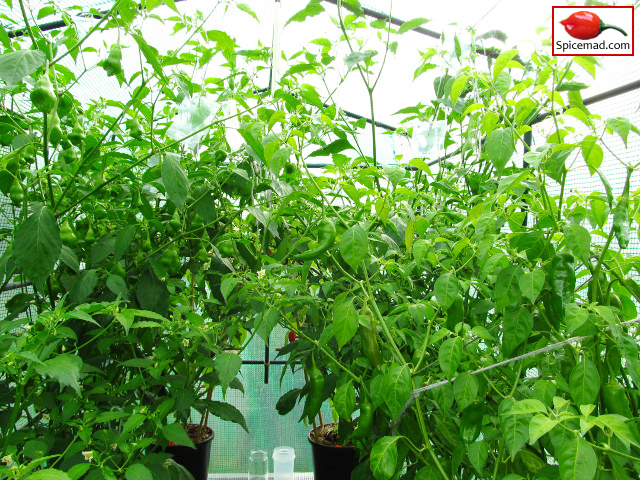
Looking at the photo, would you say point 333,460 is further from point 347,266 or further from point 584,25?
point 584,25

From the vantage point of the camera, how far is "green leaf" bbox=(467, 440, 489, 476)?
56 cm

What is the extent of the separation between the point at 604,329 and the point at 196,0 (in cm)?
187

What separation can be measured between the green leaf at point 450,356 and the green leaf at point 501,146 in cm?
24

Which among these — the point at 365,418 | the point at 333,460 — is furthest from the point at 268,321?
the point at 333,460

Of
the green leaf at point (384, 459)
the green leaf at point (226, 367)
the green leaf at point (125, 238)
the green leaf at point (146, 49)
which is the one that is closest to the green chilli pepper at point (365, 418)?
the green leaf at point (384, 459)

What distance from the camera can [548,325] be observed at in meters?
0.67

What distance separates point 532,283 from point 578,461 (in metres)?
0.20

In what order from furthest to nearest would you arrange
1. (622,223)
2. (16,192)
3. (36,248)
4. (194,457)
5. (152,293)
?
(194,457) < (152,293) < (16,192) < (36,248) < (622,223)

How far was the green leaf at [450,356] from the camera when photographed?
0.58 m

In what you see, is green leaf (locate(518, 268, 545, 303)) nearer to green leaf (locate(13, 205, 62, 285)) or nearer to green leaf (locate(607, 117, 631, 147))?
green leaf (locate(607, 117, 631, 147))

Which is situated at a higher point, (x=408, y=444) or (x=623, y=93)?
(x=623, y=93)

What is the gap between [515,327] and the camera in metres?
0.60

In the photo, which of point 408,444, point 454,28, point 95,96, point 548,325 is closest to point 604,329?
point 548,325

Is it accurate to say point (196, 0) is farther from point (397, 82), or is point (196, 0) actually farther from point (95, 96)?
point (397, 82)
